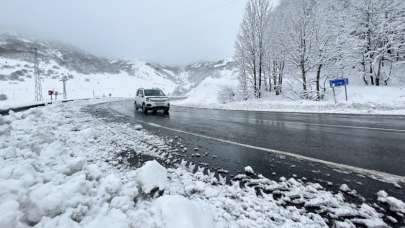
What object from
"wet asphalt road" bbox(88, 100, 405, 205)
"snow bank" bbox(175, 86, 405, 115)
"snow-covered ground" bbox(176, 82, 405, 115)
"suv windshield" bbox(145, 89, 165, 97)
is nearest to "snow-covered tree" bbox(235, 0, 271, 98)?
"snow-covered ground" bbox(176, 82, 405, 115)

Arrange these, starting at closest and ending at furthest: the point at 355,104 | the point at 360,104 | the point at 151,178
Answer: the point at 151,178 < the point at 360,104 < the point at 355,104

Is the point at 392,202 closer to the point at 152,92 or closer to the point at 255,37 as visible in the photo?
the point at 152,92

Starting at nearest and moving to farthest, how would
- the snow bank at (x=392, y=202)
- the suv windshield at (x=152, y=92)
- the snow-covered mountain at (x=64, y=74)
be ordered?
the snow bank at (x=392, y=202) < the suv windshield at (x=152, y=92) < the snow-covered mountain at (x=64, y=74)

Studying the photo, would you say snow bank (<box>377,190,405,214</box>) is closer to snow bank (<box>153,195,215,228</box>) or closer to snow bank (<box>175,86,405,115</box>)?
snow bank (<box>153,195,215,228</box>)

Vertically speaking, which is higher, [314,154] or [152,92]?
[152,92]

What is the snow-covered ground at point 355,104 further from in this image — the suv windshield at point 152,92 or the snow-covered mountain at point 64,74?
the snow-covered mountain at point 64,74

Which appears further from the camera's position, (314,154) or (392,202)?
(314,154)

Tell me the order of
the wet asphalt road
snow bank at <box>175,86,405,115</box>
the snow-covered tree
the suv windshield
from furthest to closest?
the snow-covered tree → the suv windshield → snow bank at <box>175,86,405,115</box> → the wet asphalt road

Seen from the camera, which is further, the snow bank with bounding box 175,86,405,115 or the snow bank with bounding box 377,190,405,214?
the snow bank with bounding box 175,86,405,115

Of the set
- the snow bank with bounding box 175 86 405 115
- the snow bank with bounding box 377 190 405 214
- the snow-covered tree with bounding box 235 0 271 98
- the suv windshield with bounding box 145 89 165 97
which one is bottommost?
the snow bank with bounding box 377 190 405 214

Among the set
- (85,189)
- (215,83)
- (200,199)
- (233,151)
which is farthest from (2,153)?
(215,83)

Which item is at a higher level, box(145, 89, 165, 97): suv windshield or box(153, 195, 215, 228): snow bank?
box(145, 89, 165, 97): suv windshield

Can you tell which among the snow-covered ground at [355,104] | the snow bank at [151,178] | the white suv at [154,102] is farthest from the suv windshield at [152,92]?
the snow bank at [151,178]

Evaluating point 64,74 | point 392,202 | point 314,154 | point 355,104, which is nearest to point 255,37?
point 355,104
